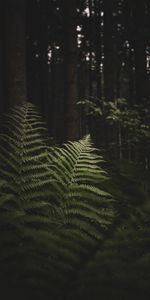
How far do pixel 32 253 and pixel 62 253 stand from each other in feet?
0.46

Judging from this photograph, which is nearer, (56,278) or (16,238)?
(56,278)

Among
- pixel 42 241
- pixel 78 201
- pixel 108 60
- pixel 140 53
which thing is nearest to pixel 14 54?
pixel 78 201

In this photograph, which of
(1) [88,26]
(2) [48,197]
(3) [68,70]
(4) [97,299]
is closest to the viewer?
(4) [97,299]

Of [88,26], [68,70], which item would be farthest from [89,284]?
[88,26]

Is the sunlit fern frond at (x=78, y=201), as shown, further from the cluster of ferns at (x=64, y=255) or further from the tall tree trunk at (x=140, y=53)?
the tall tree trunk at (x=140, y=53)

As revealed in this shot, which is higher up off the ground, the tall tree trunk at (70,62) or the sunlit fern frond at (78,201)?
the tall tree trunk at (70,62)

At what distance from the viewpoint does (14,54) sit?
6680 millimetres

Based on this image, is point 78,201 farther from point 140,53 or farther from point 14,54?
point 140,53

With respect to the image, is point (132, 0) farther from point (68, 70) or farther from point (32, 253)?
point (32, 253)

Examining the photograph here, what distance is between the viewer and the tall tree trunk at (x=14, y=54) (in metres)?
6.67

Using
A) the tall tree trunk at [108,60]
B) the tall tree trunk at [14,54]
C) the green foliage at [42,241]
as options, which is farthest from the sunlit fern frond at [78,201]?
the tall tree trunk at [108,60]

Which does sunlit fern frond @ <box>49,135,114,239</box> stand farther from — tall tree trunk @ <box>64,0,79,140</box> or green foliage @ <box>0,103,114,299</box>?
tall tree trunk @ <box>64,0,79,140</box>

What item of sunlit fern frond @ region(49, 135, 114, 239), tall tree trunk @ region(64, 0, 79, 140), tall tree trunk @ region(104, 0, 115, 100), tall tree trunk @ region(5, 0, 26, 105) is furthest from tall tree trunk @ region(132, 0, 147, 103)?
sunlit fern frond @ region(49, 135, 114, 239)

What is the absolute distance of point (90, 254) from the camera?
207 centimetres
